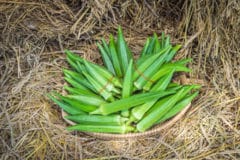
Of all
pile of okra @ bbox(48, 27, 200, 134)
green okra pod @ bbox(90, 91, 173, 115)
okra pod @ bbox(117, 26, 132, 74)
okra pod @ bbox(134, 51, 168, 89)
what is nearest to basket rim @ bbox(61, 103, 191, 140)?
pile of okra @ bbox(48, 27, 200, 134)

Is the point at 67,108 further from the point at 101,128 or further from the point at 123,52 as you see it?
the point at 123,52

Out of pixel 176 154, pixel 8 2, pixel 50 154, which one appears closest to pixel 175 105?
pixel 176 154

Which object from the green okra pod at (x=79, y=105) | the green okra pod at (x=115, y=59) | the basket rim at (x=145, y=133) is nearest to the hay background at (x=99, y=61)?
the basket rim at (x=145, y=133)

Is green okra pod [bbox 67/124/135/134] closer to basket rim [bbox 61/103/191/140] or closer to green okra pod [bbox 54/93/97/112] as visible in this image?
basket rim [bbox 61/103/191/140]

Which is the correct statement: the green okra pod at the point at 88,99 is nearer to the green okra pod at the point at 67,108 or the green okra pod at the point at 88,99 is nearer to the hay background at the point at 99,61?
the green okra pod at the point at 67,108

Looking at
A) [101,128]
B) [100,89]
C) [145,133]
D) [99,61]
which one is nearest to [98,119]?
[101,128]
